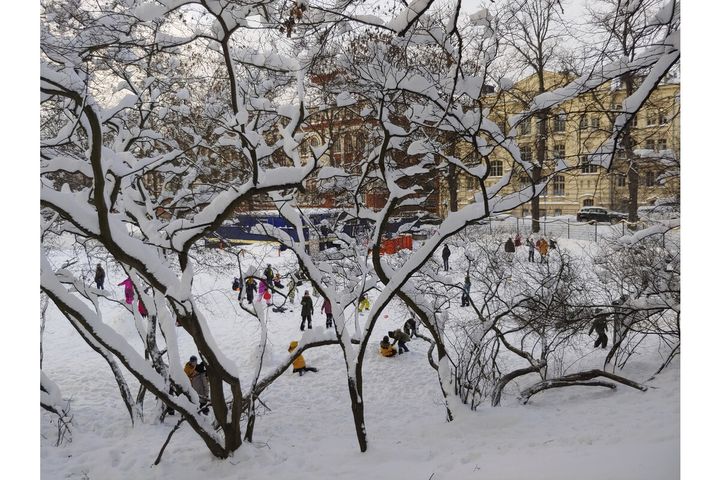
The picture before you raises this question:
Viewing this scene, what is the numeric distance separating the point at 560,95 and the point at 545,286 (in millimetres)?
2891

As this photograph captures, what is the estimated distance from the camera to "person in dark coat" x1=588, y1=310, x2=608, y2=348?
482 centimetres

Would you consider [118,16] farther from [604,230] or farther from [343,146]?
[604,230]

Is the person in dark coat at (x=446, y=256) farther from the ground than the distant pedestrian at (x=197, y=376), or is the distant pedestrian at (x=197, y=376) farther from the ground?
the person in dark coat at (x=446, y=256)

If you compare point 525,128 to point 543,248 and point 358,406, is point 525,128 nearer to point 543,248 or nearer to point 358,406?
point 543,248

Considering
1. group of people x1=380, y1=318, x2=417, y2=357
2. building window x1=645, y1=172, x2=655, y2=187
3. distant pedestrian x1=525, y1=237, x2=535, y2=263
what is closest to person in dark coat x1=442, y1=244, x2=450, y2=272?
distant pedestrian x1=525, y1=237, x2=535, y2=263

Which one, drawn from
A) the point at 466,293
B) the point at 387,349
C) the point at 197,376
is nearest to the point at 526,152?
the point at 466,293

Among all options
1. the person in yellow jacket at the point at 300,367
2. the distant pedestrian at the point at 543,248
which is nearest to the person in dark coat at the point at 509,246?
the distant pedestrian at the point at 543,248

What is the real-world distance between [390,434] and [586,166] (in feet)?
9.42

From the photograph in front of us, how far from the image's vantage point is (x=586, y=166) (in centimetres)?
345

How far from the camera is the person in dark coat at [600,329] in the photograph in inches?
190

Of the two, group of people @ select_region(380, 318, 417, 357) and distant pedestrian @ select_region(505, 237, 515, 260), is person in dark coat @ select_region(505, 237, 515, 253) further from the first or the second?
group of people @ select_region(380, 318, 417, 357)

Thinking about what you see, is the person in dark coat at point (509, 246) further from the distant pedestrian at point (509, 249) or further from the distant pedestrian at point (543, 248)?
the distant pedestrian at point (543, 248)

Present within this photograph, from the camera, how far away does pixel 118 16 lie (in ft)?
10.4

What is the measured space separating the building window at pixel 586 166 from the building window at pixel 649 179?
353 mm
